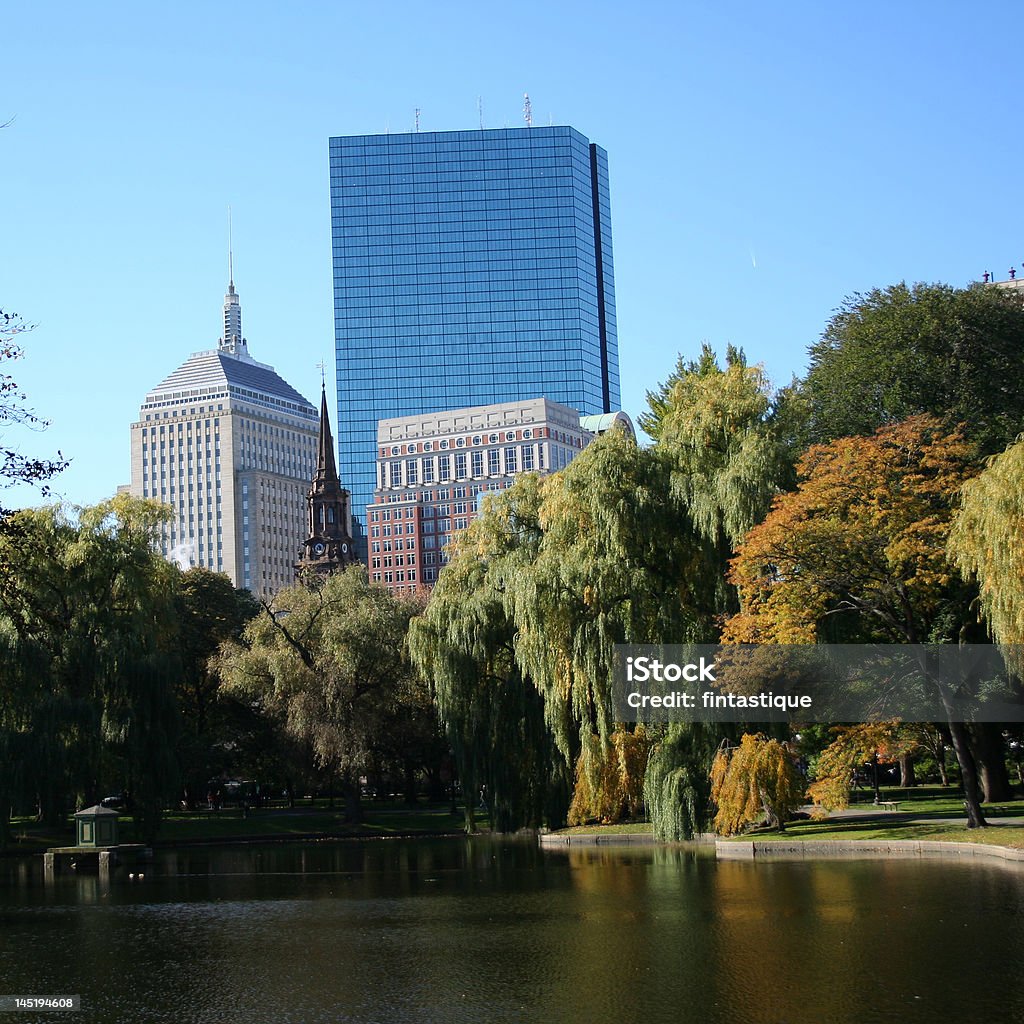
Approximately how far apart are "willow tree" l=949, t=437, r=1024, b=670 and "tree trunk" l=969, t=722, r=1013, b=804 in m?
9.16

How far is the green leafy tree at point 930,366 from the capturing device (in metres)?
51.5

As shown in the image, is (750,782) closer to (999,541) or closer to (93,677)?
(999,541)

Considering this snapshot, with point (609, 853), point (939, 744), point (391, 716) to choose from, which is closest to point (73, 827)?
point (391, 716)

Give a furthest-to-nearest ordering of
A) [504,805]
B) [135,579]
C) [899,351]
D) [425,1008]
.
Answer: [135,579] → [899,351] → [504,805] → [425,1008]

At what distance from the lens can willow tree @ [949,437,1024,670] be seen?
3241cm

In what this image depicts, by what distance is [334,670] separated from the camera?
200 ft

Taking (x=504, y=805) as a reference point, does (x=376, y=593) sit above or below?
above

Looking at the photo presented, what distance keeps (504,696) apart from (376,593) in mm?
17350

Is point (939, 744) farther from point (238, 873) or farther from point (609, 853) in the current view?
point (238, 873)

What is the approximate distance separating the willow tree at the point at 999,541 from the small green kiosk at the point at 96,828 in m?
30.8

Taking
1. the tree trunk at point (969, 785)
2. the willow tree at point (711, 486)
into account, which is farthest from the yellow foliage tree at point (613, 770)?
the tree trunk at point (969, 785)

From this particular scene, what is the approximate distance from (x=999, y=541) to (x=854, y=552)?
4985 mm

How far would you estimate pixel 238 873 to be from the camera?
42.2 meters

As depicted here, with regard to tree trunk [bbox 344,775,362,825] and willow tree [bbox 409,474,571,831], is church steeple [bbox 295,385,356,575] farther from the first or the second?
willow tree [bbox 409,474,571,831]
